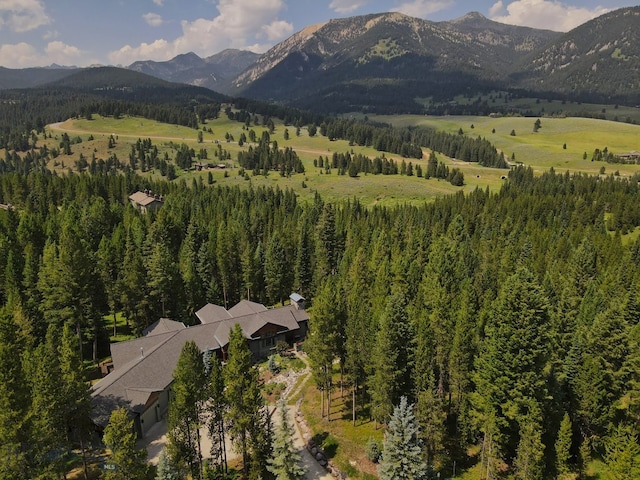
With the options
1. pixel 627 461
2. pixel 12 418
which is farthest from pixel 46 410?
pixel 627 461

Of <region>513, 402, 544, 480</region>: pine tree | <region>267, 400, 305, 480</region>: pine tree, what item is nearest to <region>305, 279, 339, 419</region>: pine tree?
<region>267, 400, 305, 480</region>: pine tree

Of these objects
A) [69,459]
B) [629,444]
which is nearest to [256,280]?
[69,459]

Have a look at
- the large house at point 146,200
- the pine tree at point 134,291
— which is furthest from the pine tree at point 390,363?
the large house at point 146,200

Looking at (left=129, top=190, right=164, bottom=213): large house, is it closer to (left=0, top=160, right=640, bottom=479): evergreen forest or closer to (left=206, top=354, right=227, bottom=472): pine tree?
(left=0, top=160, right=640, bottom=479): evergreen forest

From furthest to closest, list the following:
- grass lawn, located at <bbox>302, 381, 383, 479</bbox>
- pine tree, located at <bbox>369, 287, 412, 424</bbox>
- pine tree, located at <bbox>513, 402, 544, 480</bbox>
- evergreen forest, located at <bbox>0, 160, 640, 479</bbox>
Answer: grass lawn, located at <bbox>302, 381, 383, 479</bbox> < pine tree, located at <bbox>369, 287, 412, 424</bbox> < evergreen forest, located at <bbox>0, 160, 640, 479</bbox> < pine tree, located at <bbox>513, 402, 544, 480</bbox>

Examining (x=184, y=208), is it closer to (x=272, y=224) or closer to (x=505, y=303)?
(x=272, y=224)

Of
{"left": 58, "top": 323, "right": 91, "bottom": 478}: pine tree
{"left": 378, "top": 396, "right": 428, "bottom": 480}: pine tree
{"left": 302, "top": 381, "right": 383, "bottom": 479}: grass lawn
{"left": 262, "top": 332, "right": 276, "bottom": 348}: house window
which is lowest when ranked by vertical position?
{"left": 302, "top": 381, "right": 383, "bottom": 479}: grass lawn
